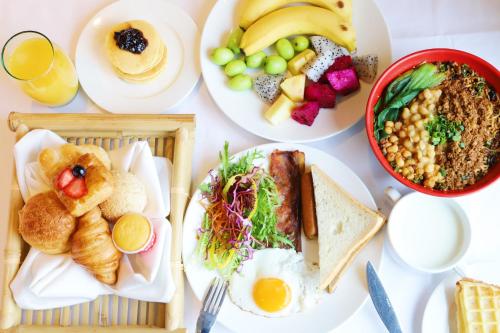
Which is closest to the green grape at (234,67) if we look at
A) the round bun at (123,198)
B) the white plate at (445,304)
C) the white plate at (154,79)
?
the white plate at (154,79)

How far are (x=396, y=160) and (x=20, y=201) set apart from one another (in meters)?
1.22

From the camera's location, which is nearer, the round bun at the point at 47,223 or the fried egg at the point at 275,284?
the round bun at the point at 47,223

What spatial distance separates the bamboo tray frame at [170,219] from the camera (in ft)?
4.87

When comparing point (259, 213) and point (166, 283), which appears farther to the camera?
point (259, 213)

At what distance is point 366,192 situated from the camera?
1.56 metres

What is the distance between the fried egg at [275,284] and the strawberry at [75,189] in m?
0.56

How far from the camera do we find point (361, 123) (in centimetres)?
167

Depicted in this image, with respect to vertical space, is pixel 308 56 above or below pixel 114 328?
above

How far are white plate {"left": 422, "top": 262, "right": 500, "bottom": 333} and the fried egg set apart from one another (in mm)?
355

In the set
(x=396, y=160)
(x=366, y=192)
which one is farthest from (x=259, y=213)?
(x=396, y=160)

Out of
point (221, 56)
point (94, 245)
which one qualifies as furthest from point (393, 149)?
point (94, 245)

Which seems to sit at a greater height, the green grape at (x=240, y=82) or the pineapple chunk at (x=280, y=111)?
the green grape at (x=240, y=82)

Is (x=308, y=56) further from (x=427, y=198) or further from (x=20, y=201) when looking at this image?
(x=20, y=201)

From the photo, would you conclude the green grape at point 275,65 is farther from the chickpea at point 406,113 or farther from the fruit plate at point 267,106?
the chickpea at point 406,113
